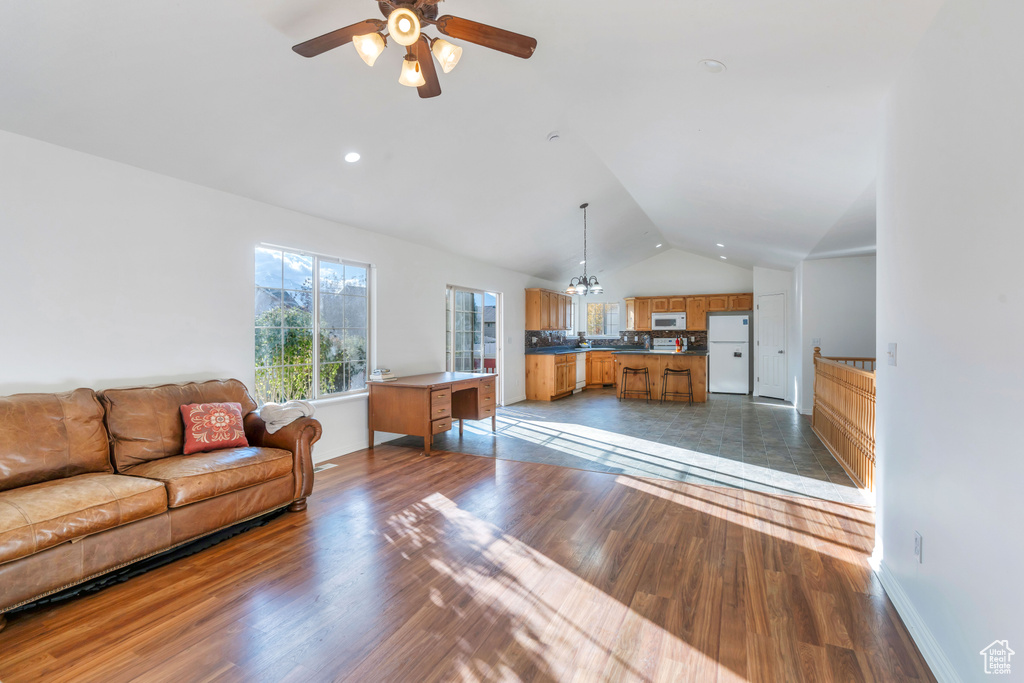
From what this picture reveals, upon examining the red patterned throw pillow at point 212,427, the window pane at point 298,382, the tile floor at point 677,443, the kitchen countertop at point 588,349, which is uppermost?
the kitchen countertop at point 588,349

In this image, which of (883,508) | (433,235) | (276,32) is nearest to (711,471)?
(883,508)

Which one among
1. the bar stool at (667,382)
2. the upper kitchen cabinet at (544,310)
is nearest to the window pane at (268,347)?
the upper kitchen cabinet at (544,310)

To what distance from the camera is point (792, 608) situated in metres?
2.21

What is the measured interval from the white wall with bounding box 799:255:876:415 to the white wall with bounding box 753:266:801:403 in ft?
1.34

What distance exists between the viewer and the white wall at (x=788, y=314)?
7.62 meters

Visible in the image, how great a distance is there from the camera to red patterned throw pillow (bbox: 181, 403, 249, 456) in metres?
3.17

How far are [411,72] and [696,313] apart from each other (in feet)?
30.2

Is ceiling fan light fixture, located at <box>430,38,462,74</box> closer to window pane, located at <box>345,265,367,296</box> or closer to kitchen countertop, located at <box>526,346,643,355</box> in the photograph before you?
window pane, located at <box>345,265,367,296</box>

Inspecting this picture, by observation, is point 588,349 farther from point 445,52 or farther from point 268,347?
point 445,52

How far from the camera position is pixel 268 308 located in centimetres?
428

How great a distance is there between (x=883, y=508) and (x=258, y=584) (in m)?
3.34

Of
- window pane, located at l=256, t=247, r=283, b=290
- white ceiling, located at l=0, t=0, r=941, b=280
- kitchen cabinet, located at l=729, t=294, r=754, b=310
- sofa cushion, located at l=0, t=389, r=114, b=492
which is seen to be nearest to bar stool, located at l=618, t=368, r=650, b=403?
kitchen cabinet, located at l=729, t=294, r=754, b=310

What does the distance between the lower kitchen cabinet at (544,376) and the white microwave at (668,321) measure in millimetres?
2675

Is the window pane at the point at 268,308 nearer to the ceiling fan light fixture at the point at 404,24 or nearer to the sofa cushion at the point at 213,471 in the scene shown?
the sofa cushion at the point at 213,471
